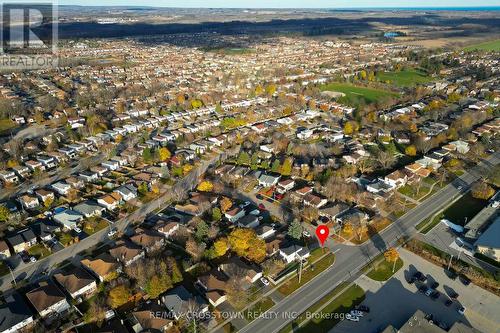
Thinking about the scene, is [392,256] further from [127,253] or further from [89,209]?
[89,209]

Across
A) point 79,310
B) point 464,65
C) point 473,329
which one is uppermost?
point 464,65

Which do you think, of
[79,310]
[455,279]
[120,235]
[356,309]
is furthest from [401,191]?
[79,310]

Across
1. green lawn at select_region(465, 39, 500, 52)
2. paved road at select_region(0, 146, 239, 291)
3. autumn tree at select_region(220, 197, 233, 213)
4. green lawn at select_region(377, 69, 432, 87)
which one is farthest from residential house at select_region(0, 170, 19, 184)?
green lawn at select_region(465, 39, 500, 52)

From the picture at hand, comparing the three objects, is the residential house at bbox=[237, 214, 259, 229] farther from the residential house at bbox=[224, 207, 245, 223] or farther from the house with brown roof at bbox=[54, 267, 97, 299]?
the house with brown roof at bbox=[54, 267, 97, 299]

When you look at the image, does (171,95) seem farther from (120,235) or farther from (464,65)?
(464,65)

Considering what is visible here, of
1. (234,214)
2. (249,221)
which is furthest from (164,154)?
(249,221)

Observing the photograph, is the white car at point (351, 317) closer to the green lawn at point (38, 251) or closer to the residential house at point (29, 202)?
the green lawn at point (38, 251)

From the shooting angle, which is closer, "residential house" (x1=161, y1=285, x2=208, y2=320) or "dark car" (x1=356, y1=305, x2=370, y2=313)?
"residential house" (x1=161, y1=285, x2=208, y2=320)
